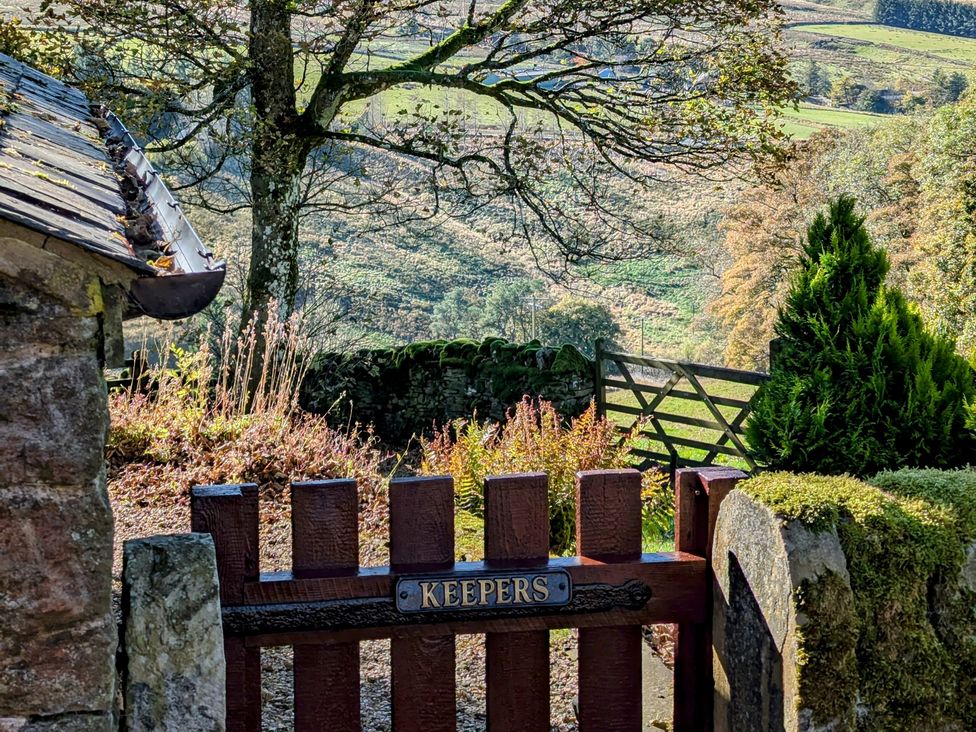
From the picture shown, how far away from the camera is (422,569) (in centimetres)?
233

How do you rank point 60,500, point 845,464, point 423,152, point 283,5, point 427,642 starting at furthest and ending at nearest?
point 423,152
point 283,5
point 845,464
point 427,642
point 60,500

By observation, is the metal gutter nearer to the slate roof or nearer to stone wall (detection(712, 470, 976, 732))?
the slate roof

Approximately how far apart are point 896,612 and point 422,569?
1069 mm

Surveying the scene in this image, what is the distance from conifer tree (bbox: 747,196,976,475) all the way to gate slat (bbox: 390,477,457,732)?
426 cm

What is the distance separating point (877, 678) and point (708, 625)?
41 cm

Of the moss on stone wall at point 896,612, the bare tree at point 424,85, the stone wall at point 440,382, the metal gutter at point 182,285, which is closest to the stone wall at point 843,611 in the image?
the moss on stone wall at point 896,612

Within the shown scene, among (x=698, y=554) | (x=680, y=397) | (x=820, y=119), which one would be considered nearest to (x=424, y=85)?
(x=680, y=397)

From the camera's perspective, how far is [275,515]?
19.9 ft

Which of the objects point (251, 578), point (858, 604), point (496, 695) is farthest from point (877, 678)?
point (251, 578)

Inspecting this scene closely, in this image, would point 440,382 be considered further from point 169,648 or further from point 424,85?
point 169,648

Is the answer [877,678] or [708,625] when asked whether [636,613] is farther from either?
[877,678]

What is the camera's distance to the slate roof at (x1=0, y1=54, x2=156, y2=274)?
187cm

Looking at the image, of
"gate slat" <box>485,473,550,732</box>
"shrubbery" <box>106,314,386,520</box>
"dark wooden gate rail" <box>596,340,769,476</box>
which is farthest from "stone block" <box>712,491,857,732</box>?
"dark wooden gate rail" <box>596,340,769,476</box>

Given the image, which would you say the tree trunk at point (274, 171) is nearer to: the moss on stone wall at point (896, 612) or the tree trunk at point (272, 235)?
the tree trunk at point (272, 235)
